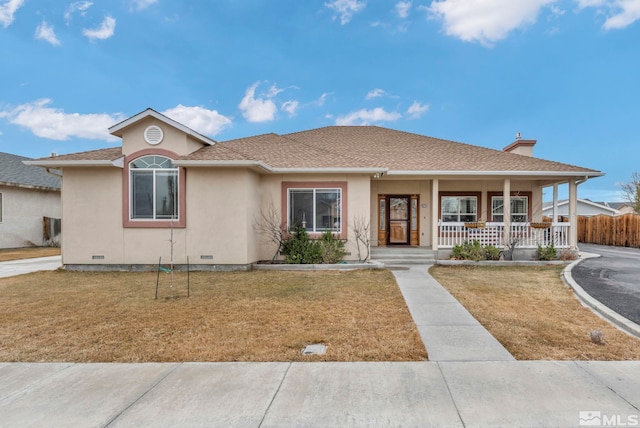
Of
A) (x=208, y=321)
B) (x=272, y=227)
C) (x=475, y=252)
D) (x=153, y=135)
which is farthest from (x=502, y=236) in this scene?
(x=153, y=135)

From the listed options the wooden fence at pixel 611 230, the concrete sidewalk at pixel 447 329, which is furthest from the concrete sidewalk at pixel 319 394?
the wooden fence at pixel 611 230

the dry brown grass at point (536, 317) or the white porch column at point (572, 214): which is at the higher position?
the white porch column at point (572, 214)

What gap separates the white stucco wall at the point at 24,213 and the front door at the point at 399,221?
20.5 meters

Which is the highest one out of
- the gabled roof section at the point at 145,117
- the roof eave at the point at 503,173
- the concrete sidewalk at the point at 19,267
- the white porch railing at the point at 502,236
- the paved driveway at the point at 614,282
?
the gabled roof section at the point at 145,117

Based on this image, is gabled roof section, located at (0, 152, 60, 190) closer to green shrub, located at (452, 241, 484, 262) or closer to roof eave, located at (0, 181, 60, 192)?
roof eave, located at (0, 181, 60, 192)

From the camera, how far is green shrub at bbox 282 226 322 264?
37.1ft


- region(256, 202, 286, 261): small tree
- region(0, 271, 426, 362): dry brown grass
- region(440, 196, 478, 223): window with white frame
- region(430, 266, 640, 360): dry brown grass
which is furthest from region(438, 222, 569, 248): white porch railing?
region(256, 202, 286, 261): small tree

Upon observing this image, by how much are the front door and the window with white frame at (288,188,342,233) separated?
3.68 metres

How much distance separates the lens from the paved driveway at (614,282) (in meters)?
6.27

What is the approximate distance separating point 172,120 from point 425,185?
9878mm

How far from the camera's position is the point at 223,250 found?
1075 cm

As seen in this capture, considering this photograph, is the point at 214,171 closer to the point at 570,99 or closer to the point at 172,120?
the point at 172,120

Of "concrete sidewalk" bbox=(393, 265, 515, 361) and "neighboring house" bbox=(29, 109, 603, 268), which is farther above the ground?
"neighboring house" bbox=(29, 109, 603, 268)

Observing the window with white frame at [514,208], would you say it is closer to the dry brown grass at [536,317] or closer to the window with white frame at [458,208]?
the window with white frame at [458,208]
